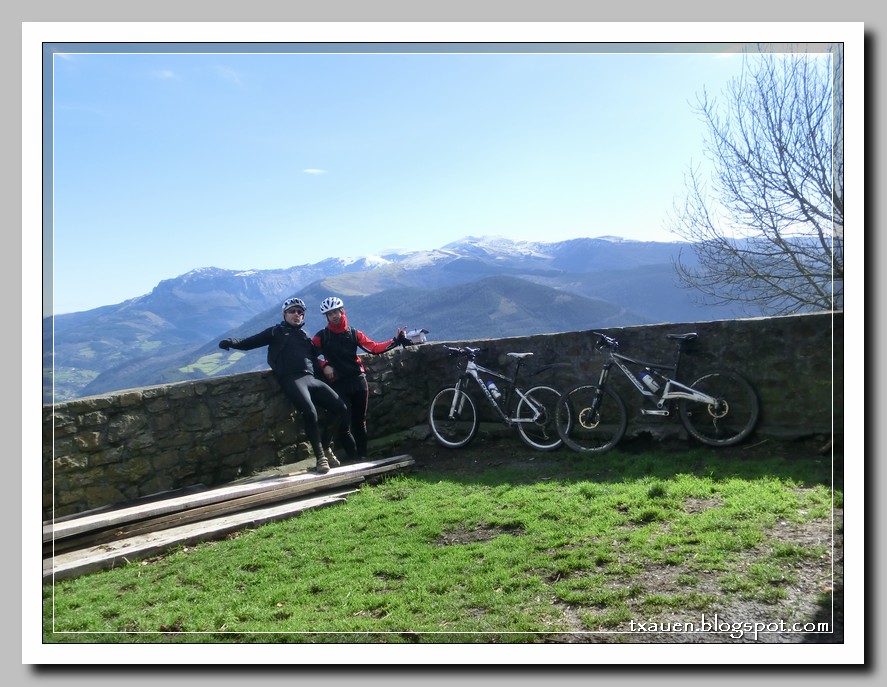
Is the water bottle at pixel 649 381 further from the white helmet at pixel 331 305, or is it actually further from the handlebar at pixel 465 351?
the white helmet at pixel 331 305

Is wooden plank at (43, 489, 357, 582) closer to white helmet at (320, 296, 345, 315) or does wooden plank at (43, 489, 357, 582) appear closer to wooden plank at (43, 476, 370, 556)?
wooden plank at (43, 476, 370, 556)

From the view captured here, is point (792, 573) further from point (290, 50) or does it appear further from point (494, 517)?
point (290, 50)

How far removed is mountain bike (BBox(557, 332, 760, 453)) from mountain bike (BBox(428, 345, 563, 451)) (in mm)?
294

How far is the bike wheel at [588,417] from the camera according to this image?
6723mm

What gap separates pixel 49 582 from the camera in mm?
3961

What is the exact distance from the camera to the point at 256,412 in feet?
22.6

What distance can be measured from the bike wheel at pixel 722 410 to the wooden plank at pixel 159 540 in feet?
→ 11.5

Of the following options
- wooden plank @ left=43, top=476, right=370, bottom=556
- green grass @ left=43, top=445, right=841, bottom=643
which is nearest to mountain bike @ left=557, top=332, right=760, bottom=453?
green grass @ left=43, top=445, right=841, bottom=643

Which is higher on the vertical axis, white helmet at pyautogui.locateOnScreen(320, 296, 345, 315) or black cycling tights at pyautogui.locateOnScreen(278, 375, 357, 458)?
white helmet at pyautogui.locateOnScreen(320, 296, 345, 315)

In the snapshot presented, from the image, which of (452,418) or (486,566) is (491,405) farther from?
(486,566)

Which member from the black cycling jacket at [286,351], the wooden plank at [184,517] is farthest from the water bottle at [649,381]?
the black cycling jacket at [286,351]

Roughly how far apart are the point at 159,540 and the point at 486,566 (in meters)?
2.68

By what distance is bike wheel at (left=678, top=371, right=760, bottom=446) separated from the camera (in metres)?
5.96
